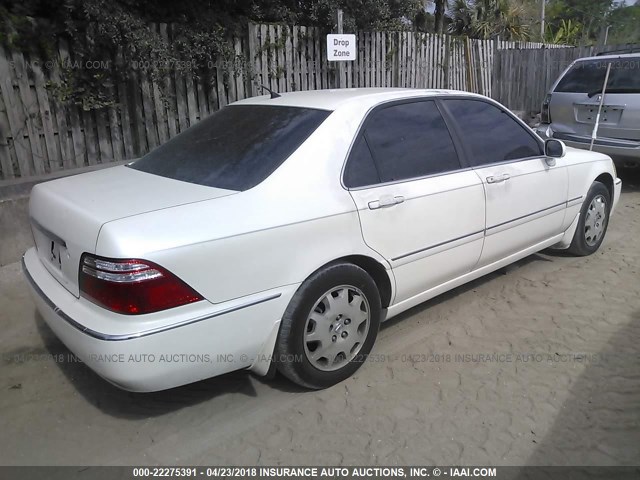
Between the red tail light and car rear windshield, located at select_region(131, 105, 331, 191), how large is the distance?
25.0 inches

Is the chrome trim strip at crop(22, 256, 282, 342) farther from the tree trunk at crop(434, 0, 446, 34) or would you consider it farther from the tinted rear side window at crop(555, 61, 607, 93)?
the tree trunk at crop(434, 0, 446, 34)

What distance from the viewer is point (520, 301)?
4.16 metres

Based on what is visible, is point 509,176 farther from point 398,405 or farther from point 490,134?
point 398,405

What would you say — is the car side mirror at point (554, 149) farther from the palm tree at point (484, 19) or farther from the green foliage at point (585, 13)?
the green foliage at point (585, 13)

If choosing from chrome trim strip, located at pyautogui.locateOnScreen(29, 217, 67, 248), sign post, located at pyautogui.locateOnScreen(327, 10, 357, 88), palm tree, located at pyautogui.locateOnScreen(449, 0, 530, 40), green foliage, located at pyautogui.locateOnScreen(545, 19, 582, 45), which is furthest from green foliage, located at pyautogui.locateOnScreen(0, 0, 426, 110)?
green foliage, located at pyautogui.locateOnScreen(545, 19, 582, 45)

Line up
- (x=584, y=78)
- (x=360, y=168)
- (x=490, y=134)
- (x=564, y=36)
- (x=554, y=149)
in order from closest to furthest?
(x=360, y=168) < (x=490, y=134) < (x=554, y=149) < (x=584, y=78) < (x=564, y=36)

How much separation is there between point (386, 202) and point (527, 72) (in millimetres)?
10686

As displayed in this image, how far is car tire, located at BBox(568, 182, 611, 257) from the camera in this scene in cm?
482

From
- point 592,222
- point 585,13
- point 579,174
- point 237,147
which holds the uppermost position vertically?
point 585,13

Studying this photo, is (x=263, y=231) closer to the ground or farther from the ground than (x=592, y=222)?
farther from the ground

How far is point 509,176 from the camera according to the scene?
3.87 meters

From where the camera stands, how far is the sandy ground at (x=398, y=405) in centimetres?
259

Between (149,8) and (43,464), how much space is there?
18.7ft

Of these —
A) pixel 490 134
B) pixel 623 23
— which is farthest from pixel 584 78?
pixel 623 23
